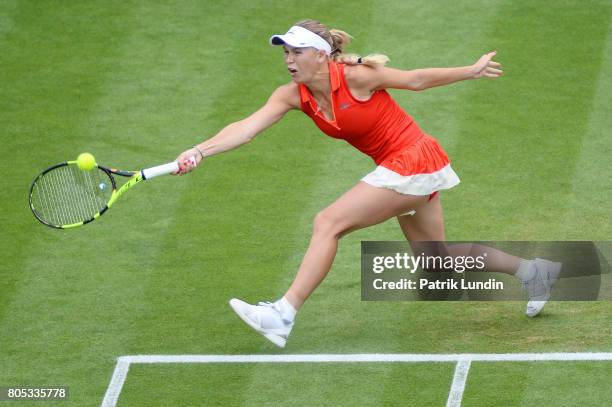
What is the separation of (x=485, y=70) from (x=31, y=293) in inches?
146

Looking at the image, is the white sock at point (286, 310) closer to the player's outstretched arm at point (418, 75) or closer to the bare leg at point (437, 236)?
the bare leg at point (437, 236)

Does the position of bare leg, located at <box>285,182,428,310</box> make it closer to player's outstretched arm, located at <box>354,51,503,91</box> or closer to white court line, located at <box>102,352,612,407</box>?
white court line, located at <box>102,352,612,407</box>

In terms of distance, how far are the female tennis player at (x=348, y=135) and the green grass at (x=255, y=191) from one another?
0.67 metres

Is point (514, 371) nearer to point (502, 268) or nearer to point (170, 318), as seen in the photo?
point (502, 268)

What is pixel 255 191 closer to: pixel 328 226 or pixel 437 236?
pixel 437 236

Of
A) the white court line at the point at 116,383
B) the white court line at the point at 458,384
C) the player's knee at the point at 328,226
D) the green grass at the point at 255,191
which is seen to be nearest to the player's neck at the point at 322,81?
the player's knee at the point at 328,226

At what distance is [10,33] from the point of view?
45.5 ft

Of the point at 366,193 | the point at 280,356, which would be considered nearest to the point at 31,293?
the point at 280,356

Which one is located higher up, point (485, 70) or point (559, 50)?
point (485, 70)

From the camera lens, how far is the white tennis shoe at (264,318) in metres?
8.80

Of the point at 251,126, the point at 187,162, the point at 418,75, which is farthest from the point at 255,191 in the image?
the point at 418,75

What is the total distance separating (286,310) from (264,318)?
0.50 feet

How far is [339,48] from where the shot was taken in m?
9.16

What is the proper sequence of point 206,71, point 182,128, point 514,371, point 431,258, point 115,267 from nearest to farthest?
point 514,371
point 431,258
point 115,267
point 182,128
point 206,71
